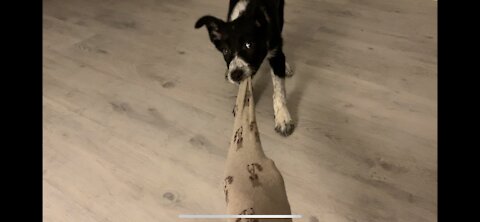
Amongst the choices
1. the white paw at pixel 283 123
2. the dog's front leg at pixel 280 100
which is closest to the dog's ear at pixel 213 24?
the dog's front leg at pixel 280 100

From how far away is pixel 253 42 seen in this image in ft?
5.33

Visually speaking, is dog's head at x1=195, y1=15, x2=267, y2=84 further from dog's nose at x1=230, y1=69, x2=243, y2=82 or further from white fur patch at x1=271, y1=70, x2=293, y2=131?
white fur patch at x1=271, y1=70, x2=293, y2=131

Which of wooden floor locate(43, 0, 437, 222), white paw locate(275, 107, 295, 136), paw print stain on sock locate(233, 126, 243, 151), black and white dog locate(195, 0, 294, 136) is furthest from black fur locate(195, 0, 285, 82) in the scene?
paw print stain on sock locate(233, 126, 243, 151)

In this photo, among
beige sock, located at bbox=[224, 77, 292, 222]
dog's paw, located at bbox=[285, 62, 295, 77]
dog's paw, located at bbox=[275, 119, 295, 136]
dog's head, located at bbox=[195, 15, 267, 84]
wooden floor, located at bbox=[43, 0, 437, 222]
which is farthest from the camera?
dog's paw, located at bbox=[285, 62, 295, 77]

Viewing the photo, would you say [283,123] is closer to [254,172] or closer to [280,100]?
[280,100]

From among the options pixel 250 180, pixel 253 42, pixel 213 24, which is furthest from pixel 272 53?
pixel 250 180

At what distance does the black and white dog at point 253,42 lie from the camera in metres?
1.63

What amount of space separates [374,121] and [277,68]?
0.47 meters

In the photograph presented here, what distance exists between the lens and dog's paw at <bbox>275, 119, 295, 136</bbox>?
1.74 metres

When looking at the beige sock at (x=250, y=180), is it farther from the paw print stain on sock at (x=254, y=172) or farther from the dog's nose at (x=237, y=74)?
the dog's nose at (x=237, y=74)

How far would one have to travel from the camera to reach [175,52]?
232 centimetres

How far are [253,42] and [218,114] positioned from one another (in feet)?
1.34

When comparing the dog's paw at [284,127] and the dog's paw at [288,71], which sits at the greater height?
the dog's paw at [288,71]

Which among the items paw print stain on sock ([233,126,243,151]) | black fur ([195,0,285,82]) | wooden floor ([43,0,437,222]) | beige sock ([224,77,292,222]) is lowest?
wooden floor ([43,0,437,222])
